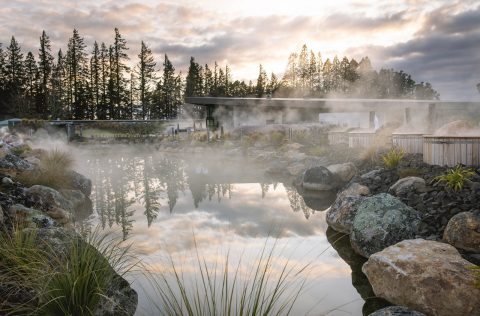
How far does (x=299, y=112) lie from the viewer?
91.1 feet

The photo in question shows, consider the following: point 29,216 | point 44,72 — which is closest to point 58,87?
point 44,72

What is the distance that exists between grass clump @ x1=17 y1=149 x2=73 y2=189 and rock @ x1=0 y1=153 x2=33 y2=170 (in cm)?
31

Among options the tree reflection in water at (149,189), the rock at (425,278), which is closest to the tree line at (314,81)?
the tree reflection in water at (149,189)

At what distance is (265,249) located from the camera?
6.81 metres

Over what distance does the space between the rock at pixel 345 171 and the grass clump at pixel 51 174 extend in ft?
28.6

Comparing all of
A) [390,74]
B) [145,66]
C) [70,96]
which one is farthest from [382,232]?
[390,74]

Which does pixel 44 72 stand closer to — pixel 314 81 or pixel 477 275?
pixel 314 81

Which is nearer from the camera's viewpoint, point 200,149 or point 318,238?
point 318,238

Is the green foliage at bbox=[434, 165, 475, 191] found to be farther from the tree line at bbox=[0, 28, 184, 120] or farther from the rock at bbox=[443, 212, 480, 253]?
the tree line at bbox=[0, 28, 184, 120]

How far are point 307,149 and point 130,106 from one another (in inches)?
1694

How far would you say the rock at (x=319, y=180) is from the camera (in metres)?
12.6

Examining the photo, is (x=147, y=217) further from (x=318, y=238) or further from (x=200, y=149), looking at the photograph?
(x=200, y=149)

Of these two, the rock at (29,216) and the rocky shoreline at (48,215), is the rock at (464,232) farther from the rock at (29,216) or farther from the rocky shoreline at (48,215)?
the rock at (29,216)

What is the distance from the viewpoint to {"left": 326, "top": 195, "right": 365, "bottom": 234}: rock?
7.81 m
